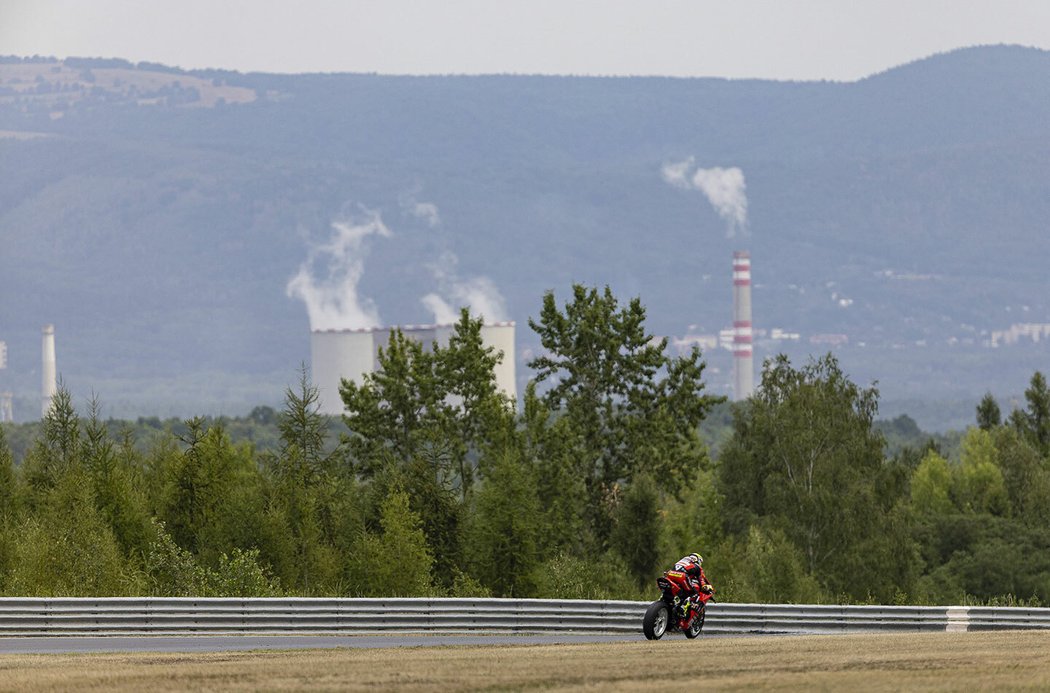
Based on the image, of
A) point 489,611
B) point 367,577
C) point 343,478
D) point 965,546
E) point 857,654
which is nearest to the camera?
point 857,654

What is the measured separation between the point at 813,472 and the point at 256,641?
52628mm

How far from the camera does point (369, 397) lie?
7912cm

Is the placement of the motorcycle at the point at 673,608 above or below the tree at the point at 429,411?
below

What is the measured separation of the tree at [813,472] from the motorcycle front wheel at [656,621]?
45237 millimetres

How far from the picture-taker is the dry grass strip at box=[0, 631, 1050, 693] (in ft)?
85.5

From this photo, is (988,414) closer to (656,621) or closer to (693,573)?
(693,573)

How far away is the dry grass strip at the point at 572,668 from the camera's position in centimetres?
2608

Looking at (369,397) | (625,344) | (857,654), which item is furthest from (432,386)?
(857,654)

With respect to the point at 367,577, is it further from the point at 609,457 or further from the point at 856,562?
the point at 856,562

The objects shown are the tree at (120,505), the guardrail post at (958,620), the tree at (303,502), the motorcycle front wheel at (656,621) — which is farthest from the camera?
the tree at (120,505)

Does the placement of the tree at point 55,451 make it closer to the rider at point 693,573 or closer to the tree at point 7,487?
the tree at point 7,487

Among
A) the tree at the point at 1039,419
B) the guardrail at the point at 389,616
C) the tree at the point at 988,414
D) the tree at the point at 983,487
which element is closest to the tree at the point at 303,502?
the guardrail at the point at 389,616

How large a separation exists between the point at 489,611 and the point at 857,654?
9142mm

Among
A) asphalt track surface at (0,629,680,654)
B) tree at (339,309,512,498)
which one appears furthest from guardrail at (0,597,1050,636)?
tree at (339,309,512,498)
